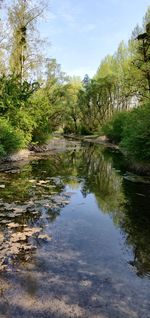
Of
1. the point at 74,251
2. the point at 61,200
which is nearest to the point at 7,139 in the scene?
the point at 61,200

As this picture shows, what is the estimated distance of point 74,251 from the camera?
6.02m

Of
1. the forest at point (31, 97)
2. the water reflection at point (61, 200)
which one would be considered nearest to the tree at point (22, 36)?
the forest at point (31, 97)

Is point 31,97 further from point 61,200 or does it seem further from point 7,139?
point 61,200

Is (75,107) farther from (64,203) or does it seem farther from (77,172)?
(64,203)

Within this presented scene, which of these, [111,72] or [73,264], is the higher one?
[111,72]

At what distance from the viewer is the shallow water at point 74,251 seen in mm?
4191

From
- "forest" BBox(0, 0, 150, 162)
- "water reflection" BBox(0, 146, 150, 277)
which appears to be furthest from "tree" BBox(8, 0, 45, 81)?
"water reflection" BBox(0, 146, 150, 277)

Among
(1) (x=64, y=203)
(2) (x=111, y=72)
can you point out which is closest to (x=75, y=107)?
(2) (x=111, y=72)

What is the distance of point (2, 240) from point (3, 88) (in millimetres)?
15920

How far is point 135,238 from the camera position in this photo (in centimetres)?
686

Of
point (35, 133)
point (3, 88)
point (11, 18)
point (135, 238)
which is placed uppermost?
point (11, 18)

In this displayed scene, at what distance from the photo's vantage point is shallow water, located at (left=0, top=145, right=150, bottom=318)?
13.8ft

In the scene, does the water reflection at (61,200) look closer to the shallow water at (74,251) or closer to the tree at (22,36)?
the shallow water at (74,251)

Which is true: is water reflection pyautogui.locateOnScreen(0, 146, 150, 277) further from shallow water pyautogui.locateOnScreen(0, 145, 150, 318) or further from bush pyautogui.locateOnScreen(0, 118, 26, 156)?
bush pyautogui.locateOnScreen(0, 118, 26, 156)
